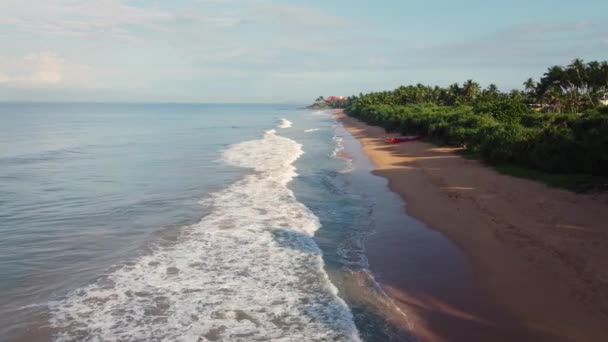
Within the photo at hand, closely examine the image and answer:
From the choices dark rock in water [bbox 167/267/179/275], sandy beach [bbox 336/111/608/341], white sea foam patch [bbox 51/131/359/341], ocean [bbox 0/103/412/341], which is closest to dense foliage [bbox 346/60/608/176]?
sandy beach [bbox 336/111/608/341]

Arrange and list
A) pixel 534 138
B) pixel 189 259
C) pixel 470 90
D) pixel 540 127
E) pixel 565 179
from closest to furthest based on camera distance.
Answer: pixel 189 259 → pixel 565 179 → pixel 534 138 → pixel 540 127 → pixel 470 90

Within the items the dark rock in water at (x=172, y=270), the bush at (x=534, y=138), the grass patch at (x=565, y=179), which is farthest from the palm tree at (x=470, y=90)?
the dark rock in water at (x=172, y=270)

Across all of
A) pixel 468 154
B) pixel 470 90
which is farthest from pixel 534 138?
pixel 470 90

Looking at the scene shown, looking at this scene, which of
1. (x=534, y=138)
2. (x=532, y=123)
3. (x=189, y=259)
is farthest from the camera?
(x=532, y=123)

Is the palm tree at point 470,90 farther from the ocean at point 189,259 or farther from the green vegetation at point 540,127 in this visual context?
the ocean at point 189,259

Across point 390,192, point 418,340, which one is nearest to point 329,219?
point 390,192

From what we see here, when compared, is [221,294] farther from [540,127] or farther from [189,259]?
[540,127]
